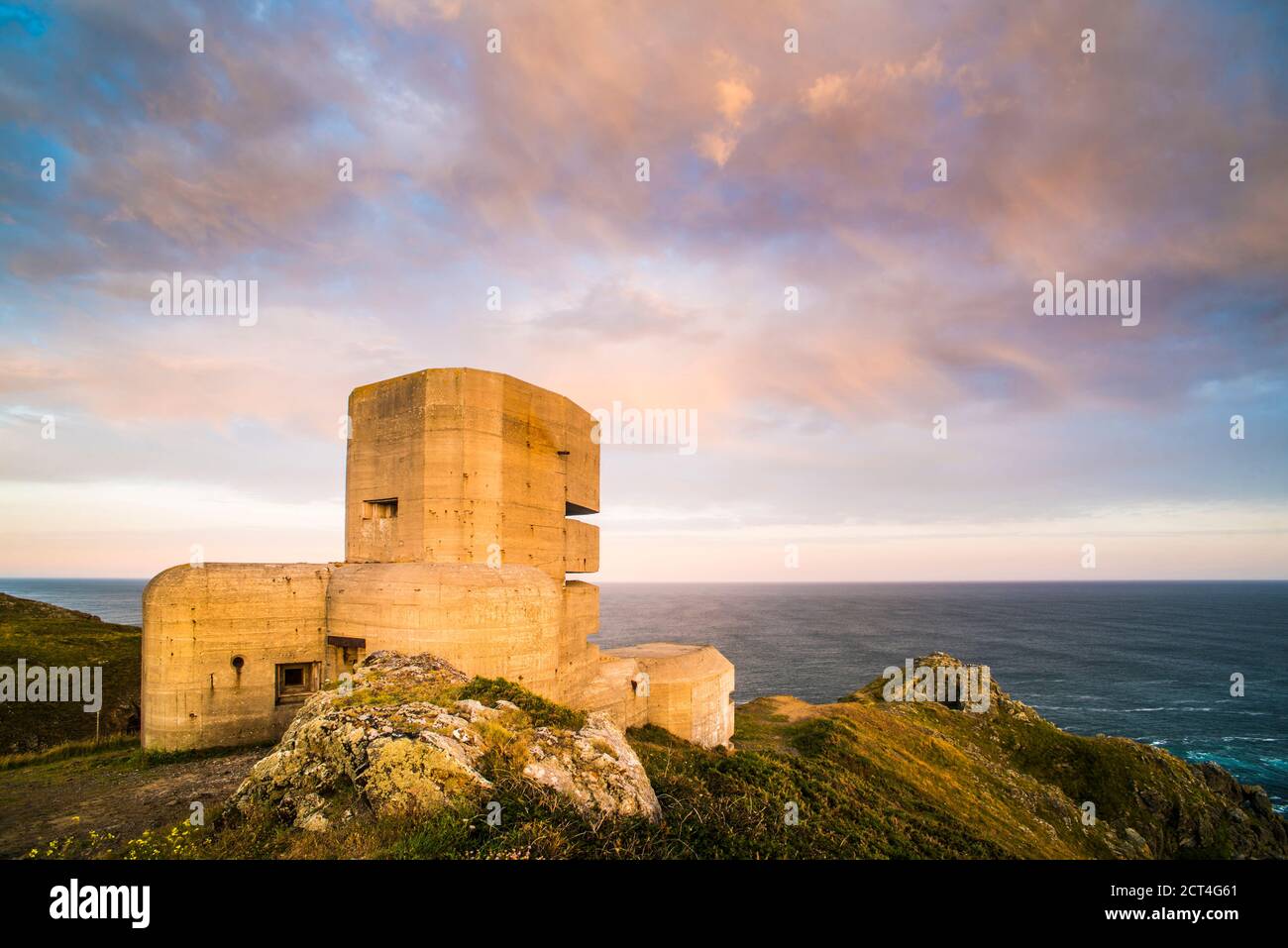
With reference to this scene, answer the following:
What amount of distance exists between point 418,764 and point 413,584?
8.64 meters

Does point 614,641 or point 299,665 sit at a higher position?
point 299,665

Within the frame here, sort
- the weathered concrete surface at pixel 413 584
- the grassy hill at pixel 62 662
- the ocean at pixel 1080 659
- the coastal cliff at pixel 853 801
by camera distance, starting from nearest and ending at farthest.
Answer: the coastal cliff at pixel 853 801, the weathered concrete surface at pixel 413 584, the grassy hill at pixel 62 662, the ocean at pixel 1080 659

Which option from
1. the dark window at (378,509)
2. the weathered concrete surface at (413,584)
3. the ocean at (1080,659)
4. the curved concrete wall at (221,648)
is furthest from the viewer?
the ocean at (1080,659)

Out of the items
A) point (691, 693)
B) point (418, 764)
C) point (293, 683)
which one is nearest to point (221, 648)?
point (293, 683)

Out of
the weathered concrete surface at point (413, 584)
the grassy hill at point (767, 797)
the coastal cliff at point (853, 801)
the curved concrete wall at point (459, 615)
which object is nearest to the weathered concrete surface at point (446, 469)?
the weathered concrete surface at point (413, 584)

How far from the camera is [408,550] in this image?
55.4 feet

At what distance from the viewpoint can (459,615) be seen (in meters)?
14.9

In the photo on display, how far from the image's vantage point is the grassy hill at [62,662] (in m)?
22.4

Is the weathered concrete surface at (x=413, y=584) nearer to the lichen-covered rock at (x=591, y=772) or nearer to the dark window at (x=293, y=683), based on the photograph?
the dark window at (x=293, y=683)

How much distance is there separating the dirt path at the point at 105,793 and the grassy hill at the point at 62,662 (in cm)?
1036

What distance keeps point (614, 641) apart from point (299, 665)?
267 ft
